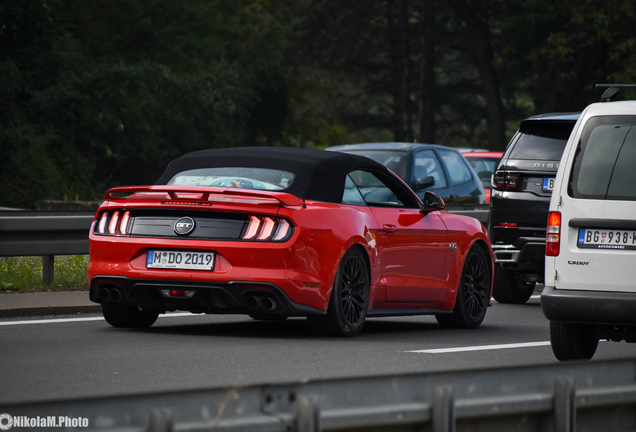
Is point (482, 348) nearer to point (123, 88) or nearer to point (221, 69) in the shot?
point (123, 88)

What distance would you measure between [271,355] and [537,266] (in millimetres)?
4929

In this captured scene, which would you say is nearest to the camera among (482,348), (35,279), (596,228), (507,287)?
(596,228)

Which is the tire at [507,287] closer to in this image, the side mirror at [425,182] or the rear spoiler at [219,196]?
the side mirror at [425,182]

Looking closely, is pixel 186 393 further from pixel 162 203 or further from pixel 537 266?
pixel 537 266

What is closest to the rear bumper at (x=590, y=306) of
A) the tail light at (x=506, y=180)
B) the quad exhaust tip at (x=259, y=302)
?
the quad exhaust tip at (x=259, y=302)

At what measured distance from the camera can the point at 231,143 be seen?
52.6 meters

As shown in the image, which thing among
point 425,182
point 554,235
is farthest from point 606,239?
point 425,182

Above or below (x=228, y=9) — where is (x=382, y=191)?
below

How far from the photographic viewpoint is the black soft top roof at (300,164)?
380 inches

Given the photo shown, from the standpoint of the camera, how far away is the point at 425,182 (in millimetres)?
16547

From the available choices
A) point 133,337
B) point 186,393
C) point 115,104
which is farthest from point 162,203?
point 115,104

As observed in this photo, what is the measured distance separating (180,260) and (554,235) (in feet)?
9.44

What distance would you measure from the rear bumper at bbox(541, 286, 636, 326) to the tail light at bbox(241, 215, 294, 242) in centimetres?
216

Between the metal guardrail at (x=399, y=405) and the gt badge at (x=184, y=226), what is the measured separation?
5162mm
